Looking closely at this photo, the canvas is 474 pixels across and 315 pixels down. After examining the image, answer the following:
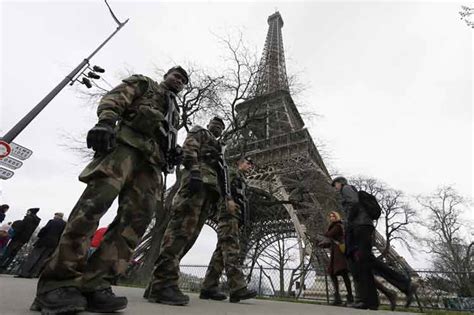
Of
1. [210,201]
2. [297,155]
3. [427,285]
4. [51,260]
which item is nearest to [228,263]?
[210,201]

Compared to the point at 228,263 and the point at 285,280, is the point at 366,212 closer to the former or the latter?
the point at 228,263

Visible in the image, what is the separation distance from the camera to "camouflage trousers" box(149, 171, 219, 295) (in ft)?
10.4

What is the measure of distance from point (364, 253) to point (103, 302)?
132 inches

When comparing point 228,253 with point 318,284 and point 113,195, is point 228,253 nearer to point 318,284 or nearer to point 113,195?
point 113,195

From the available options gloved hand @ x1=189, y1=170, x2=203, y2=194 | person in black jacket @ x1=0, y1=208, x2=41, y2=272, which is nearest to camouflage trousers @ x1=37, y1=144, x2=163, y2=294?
gloved hand @ x1=189, y1=170, x2=203, y2=194

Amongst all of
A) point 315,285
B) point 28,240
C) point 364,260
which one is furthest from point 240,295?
point 315,285

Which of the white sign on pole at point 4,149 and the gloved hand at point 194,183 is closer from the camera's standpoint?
the gloved hand at point 194,183

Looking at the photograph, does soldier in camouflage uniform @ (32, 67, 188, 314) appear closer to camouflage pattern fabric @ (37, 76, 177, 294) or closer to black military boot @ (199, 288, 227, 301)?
camouflage pattern fabric @ (37, 76, 177, 294)

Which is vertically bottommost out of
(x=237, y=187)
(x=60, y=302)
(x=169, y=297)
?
(x=60, y=302)

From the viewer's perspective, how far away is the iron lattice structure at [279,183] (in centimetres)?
1457

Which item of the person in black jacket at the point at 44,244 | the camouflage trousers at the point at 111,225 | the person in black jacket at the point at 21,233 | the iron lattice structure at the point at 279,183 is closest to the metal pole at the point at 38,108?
the person in black jacket at the point at 44,244

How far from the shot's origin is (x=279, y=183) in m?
20.8

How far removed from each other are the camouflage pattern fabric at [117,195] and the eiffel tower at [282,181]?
10.2 metres

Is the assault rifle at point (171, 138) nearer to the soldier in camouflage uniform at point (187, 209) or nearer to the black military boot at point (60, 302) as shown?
the soldier in camouflage uniform at point (187, 209)
